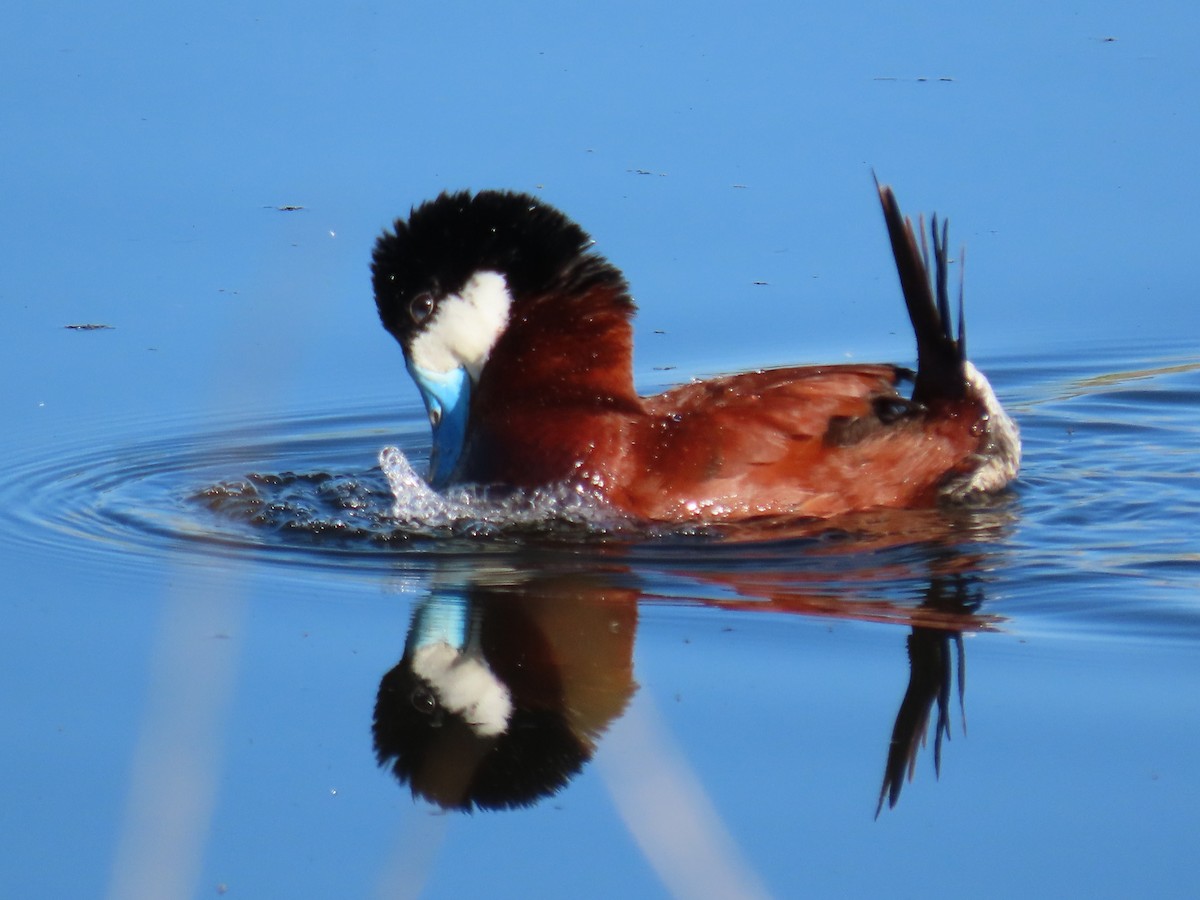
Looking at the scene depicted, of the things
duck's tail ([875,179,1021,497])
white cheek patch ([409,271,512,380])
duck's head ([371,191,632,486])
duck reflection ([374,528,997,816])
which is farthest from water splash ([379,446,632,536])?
duck's tail ([875,179,1021,497])

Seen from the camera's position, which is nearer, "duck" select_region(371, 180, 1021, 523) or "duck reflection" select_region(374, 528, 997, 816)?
"duck reflection" select_region(374, 528, 997, 816)

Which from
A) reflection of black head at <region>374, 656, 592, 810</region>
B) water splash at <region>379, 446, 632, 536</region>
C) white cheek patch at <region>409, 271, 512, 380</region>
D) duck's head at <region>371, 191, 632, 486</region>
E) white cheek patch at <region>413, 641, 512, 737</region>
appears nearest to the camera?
reflection of black head at <region>374, 656, 592, 810</region>

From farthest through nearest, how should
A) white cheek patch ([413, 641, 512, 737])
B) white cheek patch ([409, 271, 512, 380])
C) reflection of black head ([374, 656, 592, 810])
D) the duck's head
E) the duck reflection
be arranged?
white cheek patch ([409, 271, 512, 380])
the duck's head
white cheek patch ([413, 641, 512, 737])
the duck reflection
reflection of black head ([374, 656, 592, 810])

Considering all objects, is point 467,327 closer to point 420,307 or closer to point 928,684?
point 420,307

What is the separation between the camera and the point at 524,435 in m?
5.72

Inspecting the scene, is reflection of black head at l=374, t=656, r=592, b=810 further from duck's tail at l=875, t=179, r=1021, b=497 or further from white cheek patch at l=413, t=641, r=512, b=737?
duck's tail at l=875, t=179, r=1021, b=497

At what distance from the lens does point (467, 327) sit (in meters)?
5.96

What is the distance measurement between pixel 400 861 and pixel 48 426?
4037 mm

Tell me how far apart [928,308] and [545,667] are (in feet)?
6.62

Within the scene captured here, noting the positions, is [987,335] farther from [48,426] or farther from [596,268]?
[48,426]

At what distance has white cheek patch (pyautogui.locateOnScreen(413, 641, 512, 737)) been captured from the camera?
13.8ft

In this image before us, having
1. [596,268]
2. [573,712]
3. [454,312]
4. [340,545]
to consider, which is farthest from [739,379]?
[573,712]

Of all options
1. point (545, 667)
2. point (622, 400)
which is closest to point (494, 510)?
point (622, 400)

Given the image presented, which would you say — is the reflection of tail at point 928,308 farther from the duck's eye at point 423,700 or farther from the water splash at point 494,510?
the duck's eye at point 423,700
